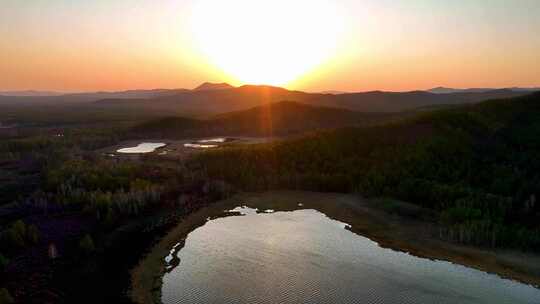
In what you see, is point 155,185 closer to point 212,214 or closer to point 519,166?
point 212,214

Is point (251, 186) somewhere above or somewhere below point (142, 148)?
below

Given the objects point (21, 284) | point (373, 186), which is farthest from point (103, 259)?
point (373, 186)

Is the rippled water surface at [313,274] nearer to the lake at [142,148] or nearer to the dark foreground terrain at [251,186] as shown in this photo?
the dark foreground terrain at [251,186]

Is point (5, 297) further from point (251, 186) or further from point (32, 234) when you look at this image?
point (251, 186)

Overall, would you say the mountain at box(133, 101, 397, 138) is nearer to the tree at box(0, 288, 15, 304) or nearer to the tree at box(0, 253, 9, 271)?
the tree at box(0, 253, 9, 271)

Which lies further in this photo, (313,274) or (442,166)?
(442,166)

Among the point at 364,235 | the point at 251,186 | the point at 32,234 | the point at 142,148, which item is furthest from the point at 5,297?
the point at 142,148
